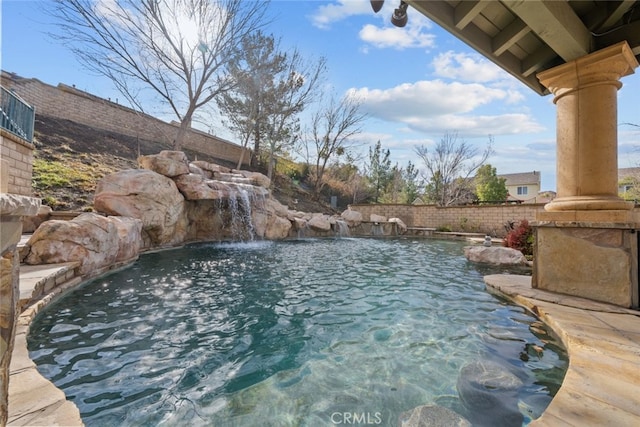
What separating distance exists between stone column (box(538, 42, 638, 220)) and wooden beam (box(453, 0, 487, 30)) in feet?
4.37

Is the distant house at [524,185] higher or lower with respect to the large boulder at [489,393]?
higher

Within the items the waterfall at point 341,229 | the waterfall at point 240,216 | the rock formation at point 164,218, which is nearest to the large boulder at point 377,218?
the rock formation at point 164,218

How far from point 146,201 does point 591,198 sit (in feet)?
27.3

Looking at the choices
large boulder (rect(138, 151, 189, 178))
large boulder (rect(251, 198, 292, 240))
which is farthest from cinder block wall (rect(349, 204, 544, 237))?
large boulder (rect(138, 151, 189, 178))

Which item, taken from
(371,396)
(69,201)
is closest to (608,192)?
(371,396)

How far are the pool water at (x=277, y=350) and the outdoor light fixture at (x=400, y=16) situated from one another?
303cm

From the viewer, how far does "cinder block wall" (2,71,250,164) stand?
10680 mm

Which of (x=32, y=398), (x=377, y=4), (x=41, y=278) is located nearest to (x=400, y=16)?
(x=377, y=4)

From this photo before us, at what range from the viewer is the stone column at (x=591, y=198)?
8.66ft

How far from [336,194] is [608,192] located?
62.9 ft

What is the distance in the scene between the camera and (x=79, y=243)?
420 cm

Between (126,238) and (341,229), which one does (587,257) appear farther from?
(341,229)

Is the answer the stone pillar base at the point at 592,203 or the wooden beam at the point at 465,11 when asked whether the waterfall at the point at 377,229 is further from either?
the wooden beam at the point at 465,11

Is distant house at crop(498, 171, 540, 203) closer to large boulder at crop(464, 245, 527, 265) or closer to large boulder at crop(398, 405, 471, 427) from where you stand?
large boulder at crop(464, 245, 527, 265)
